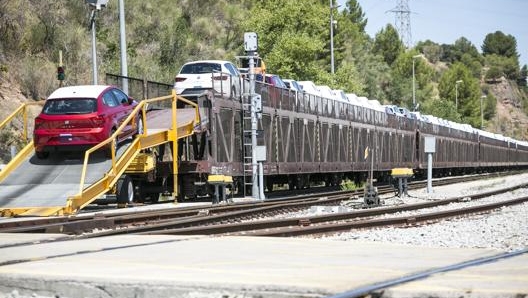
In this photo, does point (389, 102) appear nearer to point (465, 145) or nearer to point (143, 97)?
point (465, 145)

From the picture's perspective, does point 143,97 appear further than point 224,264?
Yes

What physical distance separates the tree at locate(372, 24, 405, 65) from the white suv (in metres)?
113

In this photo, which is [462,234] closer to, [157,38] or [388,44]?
[157,38]

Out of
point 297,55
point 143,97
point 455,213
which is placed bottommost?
point 455,213

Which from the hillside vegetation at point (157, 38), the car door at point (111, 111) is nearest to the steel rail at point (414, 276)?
the car door at point (111, 111)

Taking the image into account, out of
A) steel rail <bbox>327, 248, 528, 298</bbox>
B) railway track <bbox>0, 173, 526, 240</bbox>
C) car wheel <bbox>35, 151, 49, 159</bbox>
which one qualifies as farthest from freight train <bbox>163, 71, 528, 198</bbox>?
steel rail <bbox>327, 248, 528, 298</bbox>

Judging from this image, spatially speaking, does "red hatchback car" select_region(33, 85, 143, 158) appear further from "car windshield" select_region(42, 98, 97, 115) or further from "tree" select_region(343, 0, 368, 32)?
"tree" select_region(343, 0, 368, 32)

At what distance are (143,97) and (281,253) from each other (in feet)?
60.7

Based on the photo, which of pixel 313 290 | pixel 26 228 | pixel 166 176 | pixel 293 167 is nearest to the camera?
pixel 313 290

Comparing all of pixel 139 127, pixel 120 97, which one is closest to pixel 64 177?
pixel 120 97

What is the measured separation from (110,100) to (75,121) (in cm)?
Result: 136

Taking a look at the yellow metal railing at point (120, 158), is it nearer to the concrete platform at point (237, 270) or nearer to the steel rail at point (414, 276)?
the concrete platform at point (237, 270)

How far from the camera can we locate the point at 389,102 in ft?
365

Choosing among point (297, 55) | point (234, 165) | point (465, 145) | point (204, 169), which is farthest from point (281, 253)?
point (465, 145)
